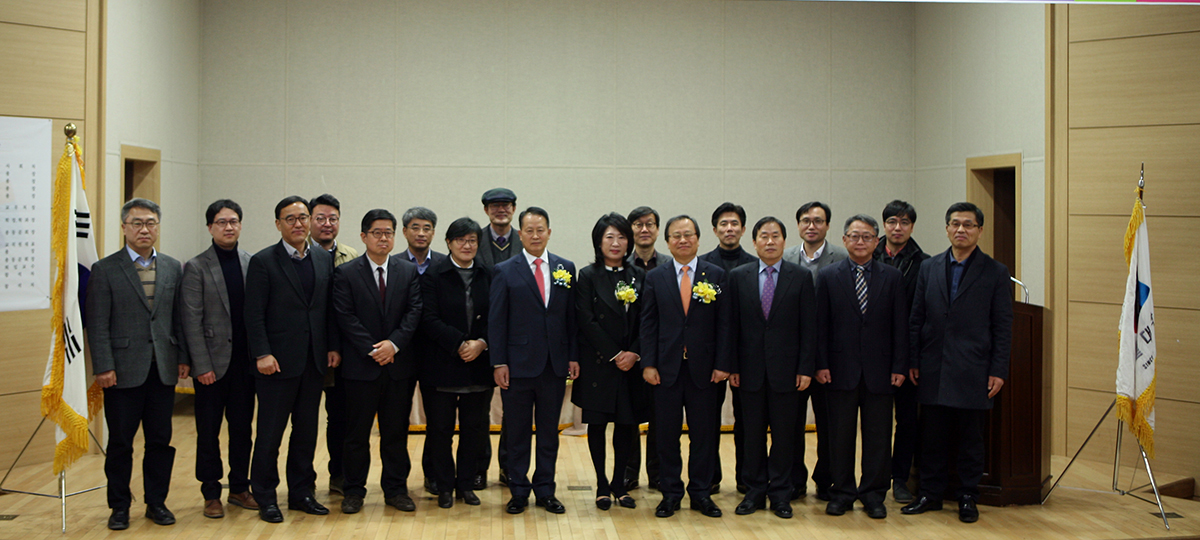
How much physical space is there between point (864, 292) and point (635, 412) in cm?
126

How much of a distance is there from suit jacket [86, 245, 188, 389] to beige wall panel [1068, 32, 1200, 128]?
5353mm

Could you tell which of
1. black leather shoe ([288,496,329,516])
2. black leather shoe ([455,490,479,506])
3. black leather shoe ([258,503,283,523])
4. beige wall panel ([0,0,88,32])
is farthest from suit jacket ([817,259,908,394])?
beige wall panel ([0,0,88,32])

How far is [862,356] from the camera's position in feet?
14.5

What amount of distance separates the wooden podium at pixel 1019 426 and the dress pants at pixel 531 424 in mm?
2211

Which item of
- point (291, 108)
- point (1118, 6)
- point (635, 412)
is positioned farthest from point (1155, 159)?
point (291, 108)

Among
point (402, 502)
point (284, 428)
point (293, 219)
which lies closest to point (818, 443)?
point (402, 502)

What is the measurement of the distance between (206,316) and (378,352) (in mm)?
809

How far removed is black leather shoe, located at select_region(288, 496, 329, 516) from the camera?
14.5ft

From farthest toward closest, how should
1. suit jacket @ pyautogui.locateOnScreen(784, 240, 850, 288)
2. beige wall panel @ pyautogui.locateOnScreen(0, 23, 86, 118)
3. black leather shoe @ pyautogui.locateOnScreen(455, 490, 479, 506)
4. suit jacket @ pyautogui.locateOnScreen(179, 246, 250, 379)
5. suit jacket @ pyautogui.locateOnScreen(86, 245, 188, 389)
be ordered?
beige wall panel @ pyautogui.locateOnScreen(0, 23, 86, 118) → suit jacket @ pyautogui.locateOnScreen(784, 240, 850, 288) → black leather shoe @ pyautogui.locateOnScreen(455, 490, 479, 506) → suit jacket @ pyautogui.locateOnScreen(179, 246, 250, 379) → suit jacket @ pyautogui.locateOnScreen(86, 245, 188, 389)

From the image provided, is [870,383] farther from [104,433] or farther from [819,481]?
[104,433]

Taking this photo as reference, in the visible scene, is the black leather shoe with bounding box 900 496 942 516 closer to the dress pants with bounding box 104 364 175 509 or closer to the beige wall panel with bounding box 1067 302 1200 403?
the beige wall panel with bounding box 1067 302 1200 403

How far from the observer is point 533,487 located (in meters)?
4.53

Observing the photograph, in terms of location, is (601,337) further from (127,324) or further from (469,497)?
(127,324)

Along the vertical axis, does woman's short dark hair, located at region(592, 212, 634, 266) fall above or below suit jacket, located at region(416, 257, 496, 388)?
above
